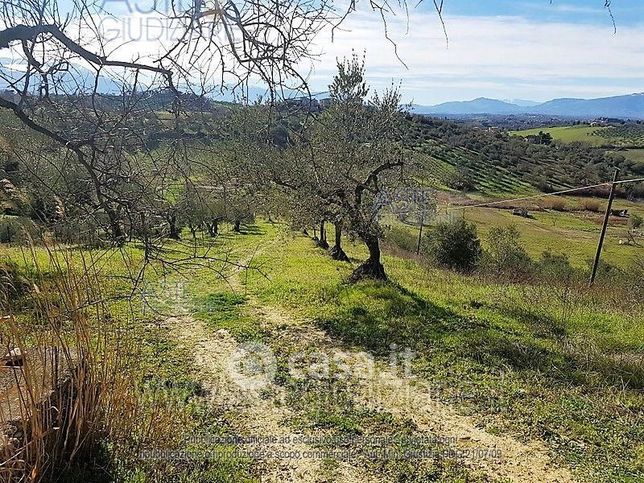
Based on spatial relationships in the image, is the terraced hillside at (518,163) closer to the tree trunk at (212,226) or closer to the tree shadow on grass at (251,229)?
the tree shadow on grass at (251,229)

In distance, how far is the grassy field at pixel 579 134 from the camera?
74.1m

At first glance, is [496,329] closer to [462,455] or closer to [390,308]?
[390,308]

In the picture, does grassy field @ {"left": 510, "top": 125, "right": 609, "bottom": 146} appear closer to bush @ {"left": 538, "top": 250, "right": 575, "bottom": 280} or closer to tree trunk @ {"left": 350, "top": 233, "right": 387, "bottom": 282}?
bush @ {"left": 538, "top": 250, "right": 575, "bottom": 280}

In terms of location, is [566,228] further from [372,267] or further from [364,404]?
[364,404]

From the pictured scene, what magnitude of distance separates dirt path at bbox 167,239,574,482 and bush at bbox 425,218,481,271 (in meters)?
16.0

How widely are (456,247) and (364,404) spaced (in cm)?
1817

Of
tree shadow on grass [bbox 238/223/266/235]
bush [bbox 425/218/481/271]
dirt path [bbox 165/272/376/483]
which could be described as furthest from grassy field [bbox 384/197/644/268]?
dirt path [bbox 165/272/376/483]

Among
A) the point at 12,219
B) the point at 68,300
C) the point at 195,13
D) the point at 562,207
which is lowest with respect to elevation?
the point at 562,207

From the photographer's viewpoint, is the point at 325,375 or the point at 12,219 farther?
the point at 325,375

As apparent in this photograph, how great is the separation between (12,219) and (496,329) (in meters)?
7.17

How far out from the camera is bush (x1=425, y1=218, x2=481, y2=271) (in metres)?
22.5

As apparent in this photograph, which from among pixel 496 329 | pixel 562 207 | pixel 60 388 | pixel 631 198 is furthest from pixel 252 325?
pixel 631 198

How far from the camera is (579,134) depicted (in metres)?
80.4

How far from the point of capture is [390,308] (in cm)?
913
